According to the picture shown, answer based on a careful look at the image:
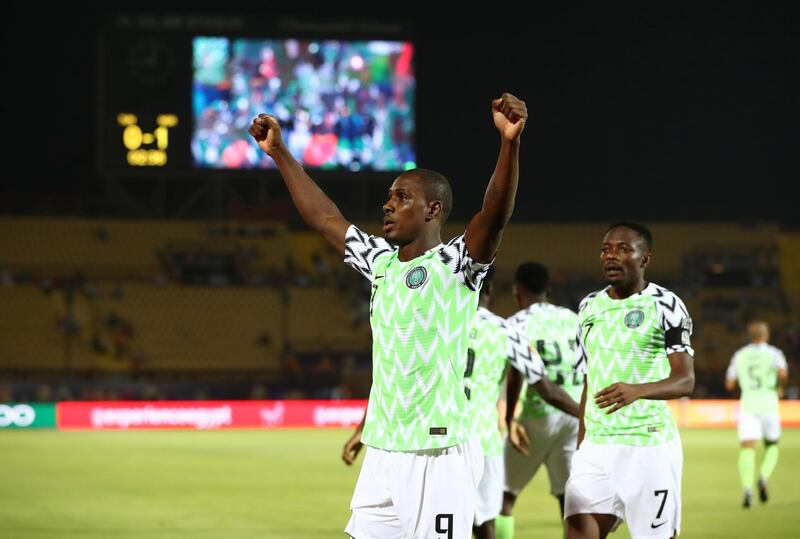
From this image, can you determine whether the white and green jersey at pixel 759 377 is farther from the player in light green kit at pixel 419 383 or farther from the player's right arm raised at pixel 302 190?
the player in light green kit at pixel 419 383

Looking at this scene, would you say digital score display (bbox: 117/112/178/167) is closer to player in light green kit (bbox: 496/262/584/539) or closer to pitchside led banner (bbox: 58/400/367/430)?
pitchside led banner (bbox: 58/400/367/430)

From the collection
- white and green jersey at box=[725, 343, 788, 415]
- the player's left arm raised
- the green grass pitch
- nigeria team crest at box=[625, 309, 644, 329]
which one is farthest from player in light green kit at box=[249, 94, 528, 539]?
white and green jersey at box=[725, 343, 788, 415]

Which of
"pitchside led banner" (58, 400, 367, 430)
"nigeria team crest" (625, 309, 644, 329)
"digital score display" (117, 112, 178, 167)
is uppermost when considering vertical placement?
"digital score display" (117, 112, 178, 167)

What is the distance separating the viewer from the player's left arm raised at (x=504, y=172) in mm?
4645

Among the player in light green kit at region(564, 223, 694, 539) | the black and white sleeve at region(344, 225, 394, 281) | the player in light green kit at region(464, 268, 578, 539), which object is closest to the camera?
the black and white sleeve at region(344, 225, 394, 281)

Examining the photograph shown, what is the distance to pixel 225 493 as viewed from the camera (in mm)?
15359

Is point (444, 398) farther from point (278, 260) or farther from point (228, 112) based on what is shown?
point (278, 260)

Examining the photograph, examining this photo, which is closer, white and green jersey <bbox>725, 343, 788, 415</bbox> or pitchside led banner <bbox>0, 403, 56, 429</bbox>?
white and green jersey <bbox>725, 343, 788, 415</bbox>

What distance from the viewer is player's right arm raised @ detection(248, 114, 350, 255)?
5602 millimetres

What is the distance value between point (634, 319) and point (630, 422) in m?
0.54

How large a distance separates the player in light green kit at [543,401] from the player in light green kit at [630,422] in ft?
8.01

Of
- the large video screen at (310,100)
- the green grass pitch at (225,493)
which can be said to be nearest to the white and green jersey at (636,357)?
the green grass pitch at (225,493)

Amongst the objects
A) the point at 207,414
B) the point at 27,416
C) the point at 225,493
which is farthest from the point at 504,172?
the point at 207,414

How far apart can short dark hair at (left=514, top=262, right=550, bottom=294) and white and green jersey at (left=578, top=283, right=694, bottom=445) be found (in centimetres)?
261
